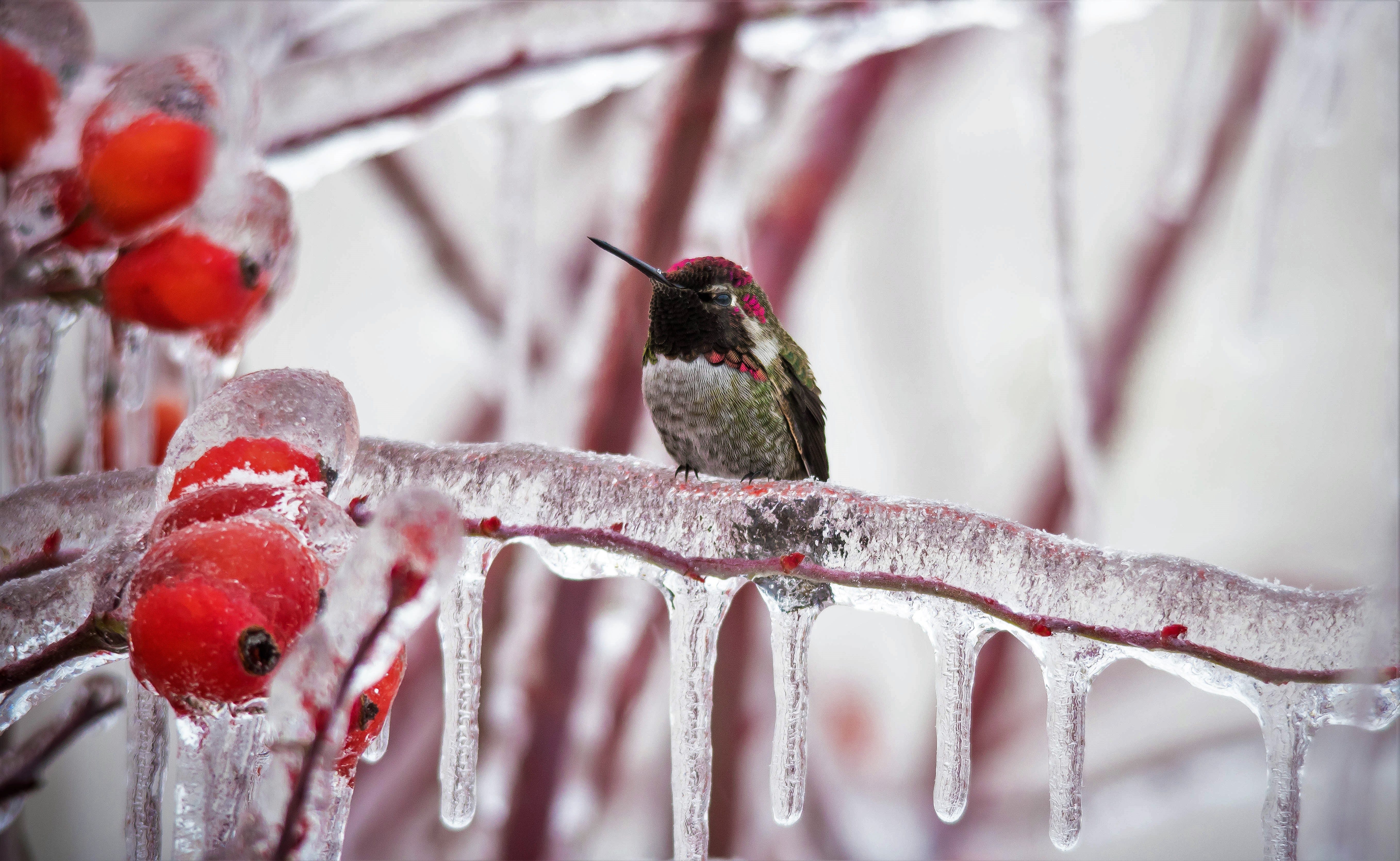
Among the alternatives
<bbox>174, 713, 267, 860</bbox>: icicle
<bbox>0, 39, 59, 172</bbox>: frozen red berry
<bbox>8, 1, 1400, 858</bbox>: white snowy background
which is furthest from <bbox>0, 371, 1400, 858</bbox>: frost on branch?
<bbox>8, 1, 1400, 858</bbox>: white snowy background

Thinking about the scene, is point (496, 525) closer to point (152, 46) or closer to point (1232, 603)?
point (1232, 603)

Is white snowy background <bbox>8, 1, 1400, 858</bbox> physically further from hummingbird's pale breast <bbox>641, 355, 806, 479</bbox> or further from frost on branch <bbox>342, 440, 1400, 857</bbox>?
frost on branch <bbox>342, 440, 1400, 857</bbox>

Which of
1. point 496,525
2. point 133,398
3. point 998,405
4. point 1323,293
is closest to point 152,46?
point 133,398

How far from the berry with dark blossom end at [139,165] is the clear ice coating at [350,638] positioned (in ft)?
0.47

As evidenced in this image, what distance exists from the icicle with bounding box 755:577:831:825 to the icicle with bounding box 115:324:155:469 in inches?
8.8

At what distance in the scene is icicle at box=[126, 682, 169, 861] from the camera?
0.77 ft

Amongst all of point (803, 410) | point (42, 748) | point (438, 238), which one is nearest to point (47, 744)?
point (42, 748)

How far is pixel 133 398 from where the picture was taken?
33 centimetres

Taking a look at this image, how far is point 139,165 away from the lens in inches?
8.9

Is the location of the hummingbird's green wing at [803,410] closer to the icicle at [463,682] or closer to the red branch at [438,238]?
the icicle at [463,682]

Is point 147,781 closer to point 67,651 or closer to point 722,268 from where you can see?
point 67,651

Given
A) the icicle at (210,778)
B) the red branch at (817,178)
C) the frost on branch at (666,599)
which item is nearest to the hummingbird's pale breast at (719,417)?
the frost on branch at (666,599)

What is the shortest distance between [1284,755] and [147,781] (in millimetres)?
339

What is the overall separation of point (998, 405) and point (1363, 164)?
360mm
